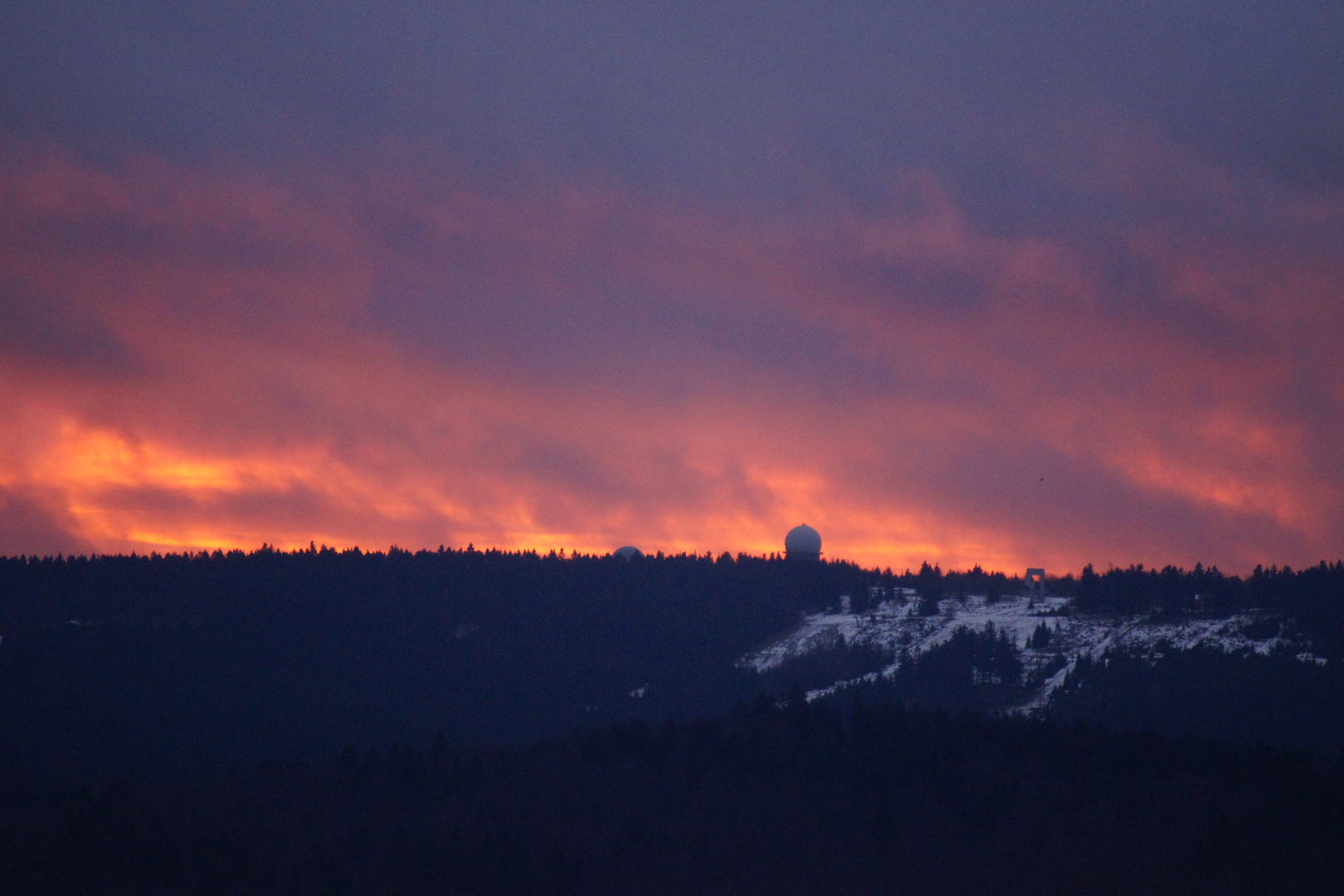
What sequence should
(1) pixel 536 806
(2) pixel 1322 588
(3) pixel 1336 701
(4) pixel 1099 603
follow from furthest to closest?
(4) pixel 1099 603 → (2) pixel 1322 588 → (3) pixel 1336 701 → (1) pixel 536 806

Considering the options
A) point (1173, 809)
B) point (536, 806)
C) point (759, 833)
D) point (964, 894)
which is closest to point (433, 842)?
point (536, 806)

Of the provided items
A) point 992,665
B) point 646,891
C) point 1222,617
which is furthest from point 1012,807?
point 1222,617

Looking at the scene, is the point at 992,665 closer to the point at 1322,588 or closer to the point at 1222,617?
the point at 1222,617

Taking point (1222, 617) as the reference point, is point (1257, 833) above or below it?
below

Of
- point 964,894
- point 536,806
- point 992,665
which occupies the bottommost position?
point 964,894

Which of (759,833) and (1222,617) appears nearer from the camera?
(759,833)

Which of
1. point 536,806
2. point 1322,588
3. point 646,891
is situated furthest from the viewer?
point 1322,588

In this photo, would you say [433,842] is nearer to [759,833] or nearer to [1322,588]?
[759,833]
